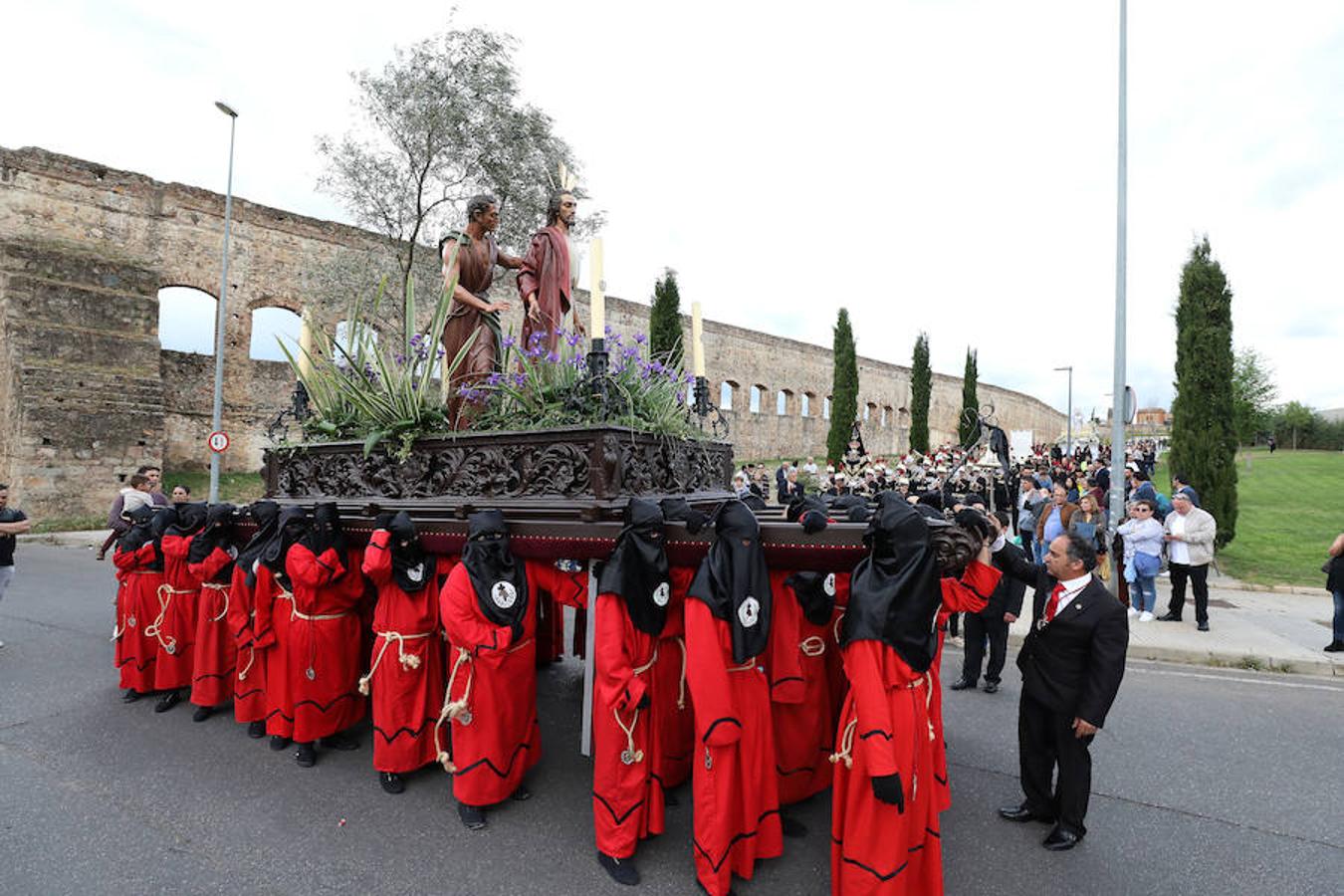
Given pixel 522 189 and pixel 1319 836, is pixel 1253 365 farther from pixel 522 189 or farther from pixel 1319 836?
pixel 1319 836

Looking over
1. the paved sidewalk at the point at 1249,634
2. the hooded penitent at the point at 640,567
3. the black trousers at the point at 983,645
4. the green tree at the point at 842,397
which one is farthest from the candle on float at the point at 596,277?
the green tree at the point at 842,397

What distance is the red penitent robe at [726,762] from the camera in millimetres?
3039

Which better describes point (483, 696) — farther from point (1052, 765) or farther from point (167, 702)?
point (167, 702)

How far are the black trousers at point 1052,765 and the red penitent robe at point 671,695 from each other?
6.13 feet

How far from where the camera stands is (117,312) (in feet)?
58.0

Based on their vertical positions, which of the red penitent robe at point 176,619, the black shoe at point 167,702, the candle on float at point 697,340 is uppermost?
the candle on float at point 697,340

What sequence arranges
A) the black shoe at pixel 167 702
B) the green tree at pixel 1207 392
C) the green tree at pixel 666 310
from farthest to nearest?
1. the green tree at pixel 666 310
2. the green tree at pixel 1207 392
3. the black shoe at pixel 167 702

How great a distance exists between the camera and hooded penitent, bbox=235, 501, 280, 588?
4762mm

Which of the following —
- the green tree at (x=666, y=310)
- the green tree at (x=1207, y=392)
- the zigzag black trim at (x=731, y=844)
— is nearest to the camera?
the zigzag black trim at (x=731, y=844)

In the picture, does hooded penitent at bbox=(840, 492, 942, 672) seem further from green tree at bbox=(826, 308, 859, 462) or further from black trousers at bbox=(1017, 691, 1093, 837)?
green tree at bbox=(826, 308, 859, 462)

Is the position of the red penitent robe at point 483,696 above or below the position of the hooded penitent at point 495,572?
below

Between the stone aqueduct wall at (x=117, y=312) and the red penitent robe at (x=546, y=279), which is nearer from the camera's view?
the red penitent robe at (x=546, y=279)

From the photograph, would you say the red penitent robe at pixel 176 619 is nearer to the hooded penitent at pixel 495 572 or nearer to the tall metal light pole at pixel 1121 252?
the hooded penitent at pixel 495 572

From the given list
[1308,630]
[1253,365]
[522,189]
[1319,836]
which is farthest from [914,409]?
[1253,365]
